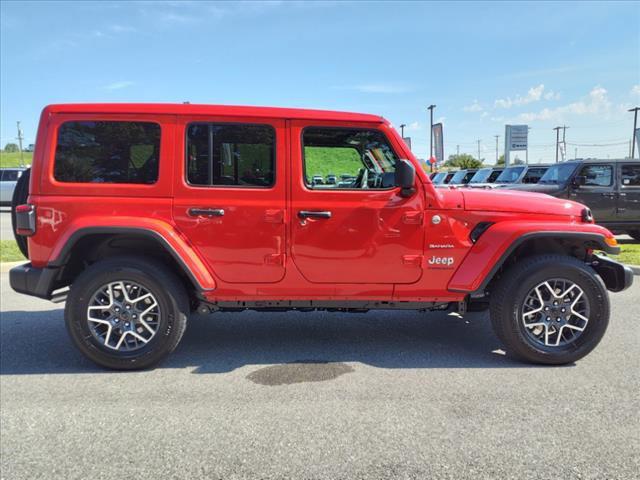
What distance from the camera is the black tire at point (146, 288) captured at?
3.68m

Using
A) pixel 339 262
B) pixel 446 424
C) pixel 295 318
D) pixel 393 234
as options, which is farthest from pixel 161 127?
pixel 446 424

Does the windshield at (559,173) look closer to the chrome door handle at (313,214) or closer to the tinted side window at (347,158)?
the tinted side window at (347,158)

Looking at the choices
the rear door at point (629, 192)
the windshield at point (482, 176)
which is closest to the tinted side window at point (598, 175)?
the rear door at point (629, 192)

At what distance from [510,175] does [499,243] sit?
46.7 feet

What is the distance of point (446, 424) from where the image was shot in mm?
2889

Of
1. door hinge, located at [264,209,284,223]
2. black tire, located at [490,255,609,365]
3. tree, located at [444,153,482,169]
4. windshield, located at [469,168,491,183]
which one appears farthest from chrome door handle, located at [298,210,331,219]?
tree, located at [444,153,482,169]

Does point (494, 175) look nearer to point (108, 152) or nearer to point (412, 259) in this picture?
point (412, 259)

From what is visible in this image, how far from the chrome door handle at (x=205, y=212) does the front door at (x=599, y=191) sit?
8928 millimetres

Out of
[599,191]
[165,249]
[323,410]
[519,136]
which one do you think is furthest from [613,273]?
[519,136]

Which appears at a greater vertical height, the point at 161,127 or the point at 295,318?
the point at 161,127

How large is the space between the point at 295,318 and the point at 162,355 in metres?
1.71

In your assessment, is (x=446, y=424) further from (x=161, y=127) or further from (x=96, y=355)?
(x=161, y=127)

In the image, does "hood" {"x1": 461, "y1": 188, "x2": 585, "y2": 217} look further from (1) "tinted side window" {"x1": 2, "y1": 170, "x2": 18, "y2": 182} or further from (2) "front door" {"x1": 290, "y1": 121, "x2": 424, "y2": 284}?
(1) "tinted side window" {"x1": 2, "y1": 170, "x2": 18, "y2": 182}

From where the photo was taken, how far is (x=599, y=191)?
Answer: 1004 centimetres
